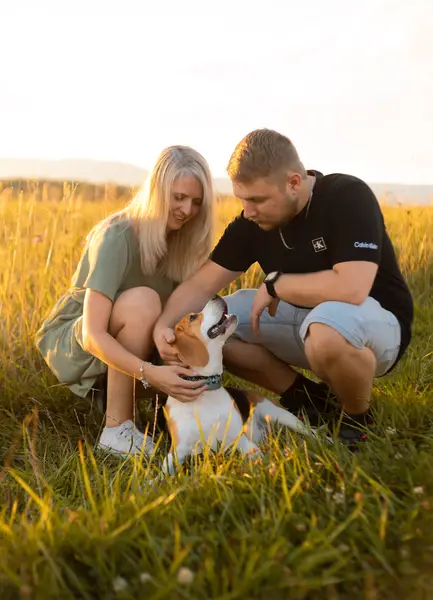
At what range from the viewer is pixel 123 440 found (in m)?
3.65

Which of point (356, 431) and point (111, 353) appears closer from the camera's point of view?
point (356, 431)

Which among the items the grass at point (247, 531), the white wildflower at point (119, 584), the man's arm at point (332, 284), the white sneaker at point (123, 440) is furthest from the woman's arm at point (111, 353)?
the white wildflower at point (119, 584)

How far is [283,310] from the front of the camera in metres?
3.91

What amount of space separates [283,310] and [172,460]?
3.82 feet

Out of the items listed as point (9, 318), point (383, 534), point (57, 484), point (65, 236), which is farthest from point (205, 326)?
point (65, 236)

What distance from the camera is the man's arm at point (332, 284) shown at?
337 cm

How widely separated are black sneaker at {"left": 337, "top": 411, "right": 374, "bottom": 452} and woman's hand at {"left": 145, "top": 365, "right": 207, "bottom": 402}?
0.70 meters

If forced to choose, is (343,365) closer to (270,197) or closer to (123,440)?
(270,197)

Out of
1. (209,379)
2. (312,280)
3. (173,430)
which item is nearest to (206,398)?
(209,379)

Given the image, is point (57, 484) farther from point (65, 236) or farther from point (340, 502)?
point (65, 236)

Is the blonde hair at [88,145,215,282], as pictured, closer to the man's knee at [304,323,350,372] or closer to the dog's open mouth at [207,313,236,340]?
the dog's open mouth at [207,313,236,340]

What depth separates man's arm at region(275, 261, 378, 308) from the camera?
3.37m

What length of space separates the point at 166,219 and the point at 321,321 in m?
0.99

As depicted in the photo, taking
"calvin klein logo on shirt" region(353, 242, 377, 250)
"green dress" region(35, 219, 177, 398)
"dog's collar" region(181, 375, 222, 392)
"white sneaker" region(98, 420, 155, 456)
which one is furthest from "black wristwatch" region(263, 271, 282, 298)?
"white sneaker" region(98, 420, 155, 456)
